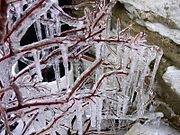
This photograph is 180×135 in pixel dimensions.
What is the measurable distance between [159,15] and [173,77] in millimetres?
215

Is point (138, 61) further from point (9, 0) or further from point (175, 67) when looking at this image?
point (9, 0)

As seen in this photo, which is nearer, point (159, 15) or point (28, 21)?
point (28, 21)

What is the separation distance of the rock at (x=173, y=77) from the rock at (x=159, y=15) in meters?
0.10

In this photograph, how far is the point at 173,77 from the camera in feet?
3.70

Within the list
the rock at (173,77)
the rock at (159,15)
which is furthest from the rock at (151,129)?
the rock at (159,15)

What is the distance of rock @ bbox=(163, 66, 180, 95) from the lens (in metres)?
1.12

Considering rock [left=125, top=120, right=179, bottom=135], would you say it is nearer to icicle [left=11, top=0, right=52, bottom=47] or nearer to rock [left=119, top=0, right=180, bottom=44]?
rock [left=119, top=0, right=180, bottom=44]

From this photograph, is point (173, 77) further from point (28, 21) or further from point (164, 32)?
point (28, 21)

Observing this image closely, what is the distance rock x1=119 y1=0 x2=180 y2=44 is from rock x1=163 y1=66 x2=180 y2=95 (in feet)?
0.33

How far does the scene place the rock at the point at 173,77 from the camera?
112 centimetres

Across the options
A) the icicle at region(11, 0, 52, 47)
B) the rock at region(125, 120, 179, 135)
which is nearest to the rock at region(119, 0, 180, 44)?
the rock at region(125, 120, 179, 135)

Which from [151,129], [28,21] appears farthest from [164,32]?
[28,21]

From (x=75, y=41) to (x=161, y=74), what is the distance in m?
0.56

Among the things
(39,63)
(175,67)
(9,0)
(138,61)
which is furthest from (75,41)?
(175,67)
